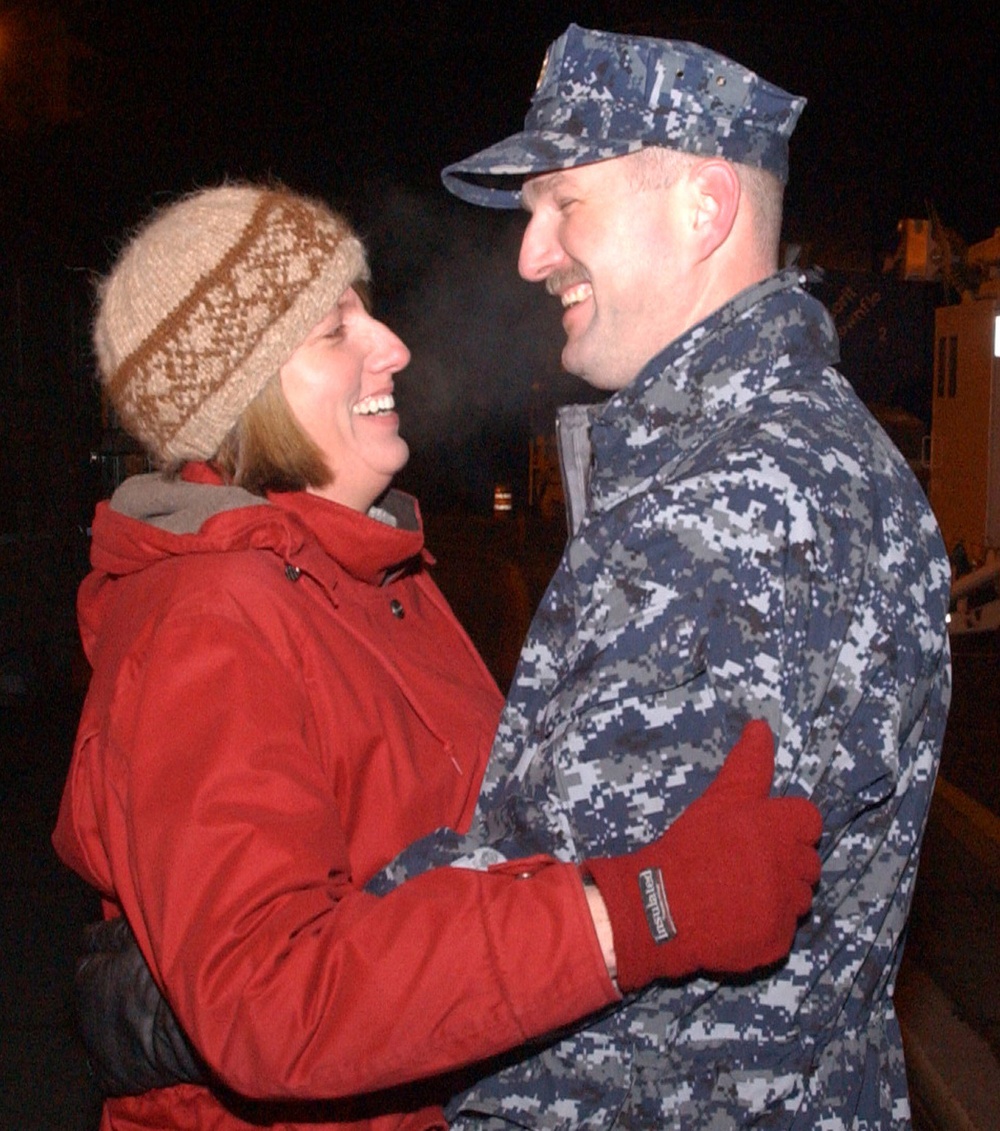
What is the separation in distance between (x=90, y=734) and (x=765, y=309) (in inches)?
48.3

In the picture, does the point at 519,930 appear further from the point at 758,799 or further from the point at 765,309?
the point at 765,309

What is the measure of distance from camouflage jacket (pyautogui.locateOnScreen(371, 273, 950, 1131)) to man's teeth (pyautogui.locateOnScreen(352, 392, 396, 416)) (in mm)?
708

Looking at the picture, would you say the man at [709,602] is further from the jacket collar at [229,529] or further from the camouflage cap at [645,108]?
the jacket collar at [229,529]

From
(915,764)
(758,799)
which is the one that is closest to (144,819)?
(758,799)

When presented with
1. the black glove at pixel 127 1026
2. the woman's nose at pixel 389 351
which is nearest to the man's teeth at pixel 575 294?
the woman's nose at pixel 389 351

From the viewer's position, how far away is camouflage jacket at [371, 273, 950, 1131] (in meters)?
1.54

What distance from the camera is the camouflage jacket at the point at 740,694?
60.6 inches

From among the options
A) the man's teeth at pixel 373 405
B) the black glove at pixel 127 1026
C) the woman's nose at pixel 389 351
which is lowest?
the black glove at pixel 127 1026

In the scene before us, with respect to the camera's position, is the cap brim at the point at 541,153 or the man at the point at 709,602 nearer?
the man at the point at 709,602

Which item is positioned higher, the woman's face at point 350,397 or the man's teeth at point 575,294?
the man's teeth at point 575,294

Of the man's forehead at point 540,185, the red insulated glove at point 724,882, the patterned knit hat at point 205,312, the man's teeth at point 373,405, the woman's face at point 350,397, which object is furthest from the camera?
the man's teeth at point 373,405

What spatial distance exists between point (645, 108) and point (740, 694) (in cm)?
92

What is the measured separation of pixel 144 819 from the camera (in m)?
1.67

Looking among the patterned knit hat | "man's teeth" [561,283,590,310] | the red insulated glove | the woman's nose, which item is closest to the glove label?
the red insulated glove
